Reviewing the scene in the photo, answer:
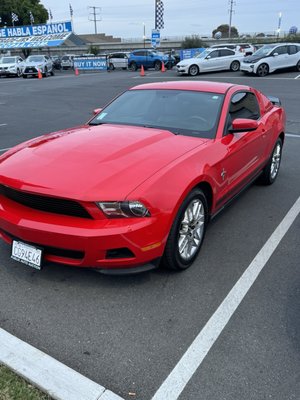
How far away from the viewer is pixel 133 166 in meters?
3.05

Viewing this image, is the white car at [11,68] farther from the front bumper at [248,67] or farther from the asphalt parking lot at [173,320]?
the asphalt parking lot at [173,320]

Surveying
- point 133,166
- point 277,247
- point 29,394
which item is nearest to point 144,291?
point 133,166

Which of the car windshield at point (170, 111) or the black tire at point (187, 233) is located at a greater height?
the car windshield at point (170, 111)

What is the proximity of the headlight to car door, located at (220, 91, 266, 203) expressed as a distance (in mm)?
1265

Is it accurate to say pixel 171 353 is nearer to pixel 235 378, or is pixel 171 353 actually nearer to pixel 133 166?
pixel 235 378

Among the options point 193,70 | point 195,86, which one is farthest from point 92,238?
point 193,70

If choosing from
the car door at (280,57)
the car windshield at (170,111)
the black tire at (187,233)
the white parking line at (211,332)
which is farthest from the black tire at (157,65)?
the black tire at (187,233)

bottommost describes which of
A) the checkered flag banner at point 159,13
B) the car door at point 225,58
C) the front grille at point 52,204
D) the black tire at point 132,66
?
the black tire at point 132,66

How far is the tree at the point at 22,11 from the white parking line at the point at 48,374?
219ft

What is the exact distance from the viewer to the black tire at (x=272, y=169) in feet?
17.7

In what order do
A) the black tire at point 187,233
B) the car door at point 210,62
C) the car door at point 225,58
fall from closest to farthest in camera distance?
the black tire at point 187,233
the car door at point 210,62
the car door at point 225,58

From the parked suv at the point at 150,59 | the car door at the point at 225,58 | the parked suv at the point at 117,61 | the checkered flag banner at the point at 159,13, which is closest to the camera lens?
the car door at the point at 225,58

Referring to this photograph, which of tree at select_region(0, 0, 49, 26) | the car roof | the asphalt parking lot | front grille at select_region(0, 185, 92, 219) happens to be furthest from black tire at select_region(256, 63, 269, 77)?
tree at select_region(0, 0, 49, 26)

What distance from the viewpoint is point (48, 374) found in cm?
223
